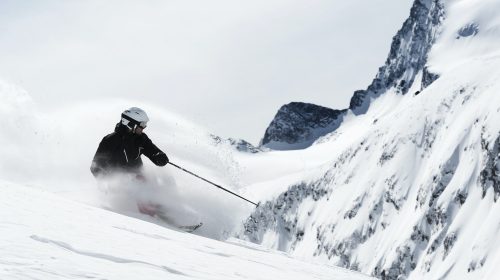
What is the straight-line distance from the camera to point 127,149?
1328 centimetres

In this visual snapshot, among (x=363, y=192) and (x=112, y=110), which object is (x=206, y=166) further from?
(x=363, y=192)

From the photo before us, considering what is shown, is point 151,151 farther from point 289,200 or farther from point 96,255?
point 289,200

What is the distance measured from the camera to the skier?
13.2 m

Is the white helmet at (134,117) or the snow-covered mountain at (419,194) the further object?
the snow-covered mountain at (419,194)

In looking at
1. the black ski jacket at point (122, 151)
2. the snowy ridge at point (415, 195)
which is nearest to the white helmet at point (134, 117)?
the black ski jacket at point (122, 151)

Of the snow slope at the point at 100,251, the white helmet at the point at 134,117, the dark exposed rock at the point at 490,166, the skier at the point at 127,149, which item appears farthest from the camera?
the dark exposed rock at the point at 490,166

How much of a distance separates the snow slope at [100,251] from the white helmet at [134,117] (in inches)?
102

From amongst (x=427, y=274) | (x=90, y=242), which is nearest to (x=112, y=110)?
(x=90, y=242)

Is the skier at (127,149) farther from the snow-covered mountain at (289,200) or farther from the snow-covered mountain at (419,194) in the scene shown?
the snow-covered mountain at (419,194)

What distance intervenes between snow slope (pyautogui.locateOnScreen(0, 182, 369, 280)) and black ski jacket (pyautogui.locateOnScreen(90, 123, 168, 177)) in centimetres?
235

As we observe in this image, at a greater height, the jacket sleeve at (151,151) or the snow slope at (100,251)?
the jacket sleeve at (151,151)

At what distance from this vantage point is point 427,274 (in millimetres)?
98438

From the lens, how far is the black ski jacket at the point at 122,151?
1324 centimetres

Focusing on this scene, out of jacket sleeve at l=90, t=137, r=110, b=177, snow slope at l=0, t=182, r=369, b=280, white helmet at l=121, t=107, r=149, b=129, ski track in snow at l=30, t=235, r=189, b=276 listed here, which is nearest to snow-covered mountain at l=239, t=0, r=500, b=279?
jacket sleeve at l=90, t=137, r=110, b=177
